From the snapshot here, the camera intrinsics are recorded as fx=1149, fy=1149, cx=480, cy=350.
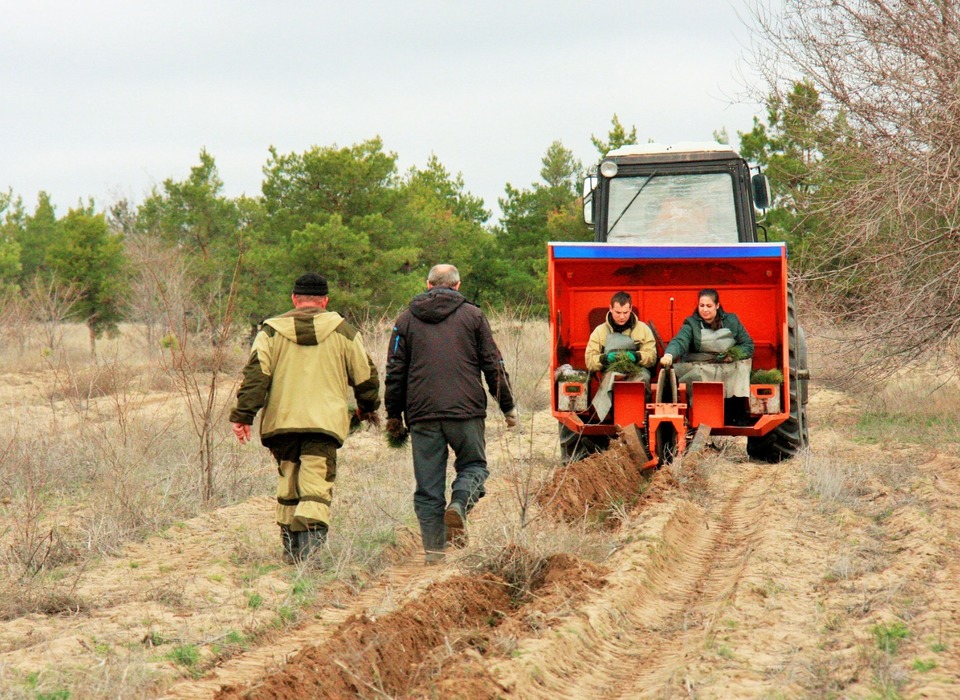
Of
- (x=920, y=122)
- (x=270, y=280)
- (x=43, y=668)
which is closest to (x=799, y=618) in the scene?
(x=43, y=668)

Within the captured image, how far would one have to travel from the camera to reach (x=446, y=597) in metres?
5.48

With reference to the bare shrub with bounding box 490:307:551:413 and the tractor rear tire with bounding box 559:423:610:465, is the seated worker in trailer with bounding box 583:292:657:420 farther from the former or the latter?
the bare shrub with bounding box 490:307:551:413

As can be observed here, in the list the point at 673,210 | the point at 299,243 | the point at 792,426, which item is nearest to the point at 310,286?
the point at 673,210

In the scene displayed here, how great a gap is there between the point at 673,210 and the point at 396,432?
15.4ft

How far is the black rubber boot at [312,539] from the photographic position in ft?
23.0

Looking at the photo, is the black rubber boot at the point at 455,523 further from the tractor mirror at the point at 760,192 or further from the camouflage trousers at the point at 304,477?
the tractor mirror at the point at 760,192

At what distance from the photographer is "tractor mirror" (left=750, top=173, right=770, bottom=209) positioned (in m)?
10.7

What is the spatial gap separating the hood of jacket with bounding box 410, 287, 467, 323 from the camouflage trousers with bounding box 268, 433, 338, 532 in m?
0.99

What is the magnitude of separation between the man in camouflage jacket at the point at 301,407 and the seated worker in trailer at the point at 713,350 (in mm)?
3511

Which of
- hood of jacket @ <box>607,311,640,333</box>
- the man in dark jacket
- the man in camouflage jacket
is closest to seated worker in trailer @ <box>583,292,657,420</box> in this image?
hood of jacket @ <box>607,311,640,333</box>

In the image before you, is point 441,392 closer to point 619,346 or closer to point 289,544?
point 289,544

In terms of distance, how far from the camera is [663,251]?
990 centimetres

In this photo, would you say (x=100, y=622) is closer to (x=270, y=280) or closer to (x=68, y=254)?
(x=270, y=280)

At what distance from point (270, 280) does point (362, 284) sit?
2.65 metres
